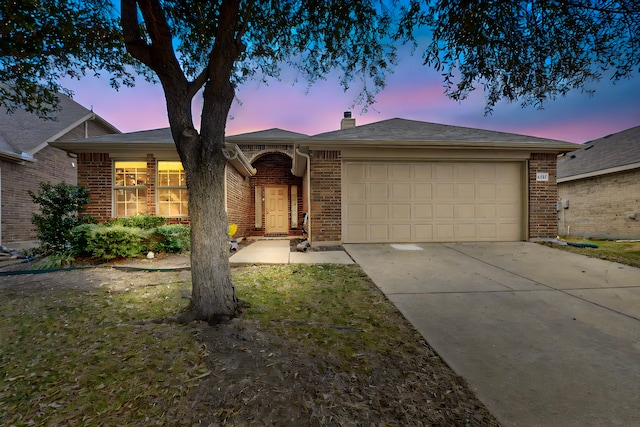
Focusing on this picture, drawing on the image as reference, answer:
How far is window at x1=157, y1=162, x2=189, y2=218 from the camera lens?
8219mm

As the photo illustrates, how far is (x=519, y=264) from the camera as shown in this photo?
17.3ft

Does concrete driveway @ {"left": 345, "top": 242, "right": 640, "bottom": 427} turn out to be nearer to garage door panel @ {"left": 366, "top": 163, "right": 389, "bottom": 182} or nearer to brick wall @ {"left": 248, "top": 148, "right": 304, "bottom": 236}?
garage door panel @ {"left": 366, "top": 163, "right": 389, "bottom": 182}

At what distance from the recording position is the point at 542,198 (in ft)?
24.7

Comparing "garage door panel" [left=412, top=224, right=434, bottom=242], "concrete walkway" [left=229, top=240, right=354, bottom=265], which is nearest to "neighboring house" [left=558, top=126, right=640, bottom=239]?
"garage door panel" [left=412, top=224, right=434, bottom=242]

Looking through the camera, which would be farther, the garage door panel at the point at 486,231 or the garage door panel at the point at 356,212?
the garage door panel at the point at 486,231

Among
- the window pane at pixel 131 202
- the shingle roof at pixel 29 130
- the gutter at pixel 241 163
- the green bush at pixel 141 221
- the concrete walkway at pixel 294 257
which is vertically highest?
the shingle roof at pixel 29 130

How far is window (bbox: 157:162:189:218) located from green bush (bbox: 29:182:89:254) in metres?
2.01

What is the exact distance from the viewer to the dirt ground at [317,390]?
4.96ft

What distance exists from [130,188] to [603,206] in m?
17.8

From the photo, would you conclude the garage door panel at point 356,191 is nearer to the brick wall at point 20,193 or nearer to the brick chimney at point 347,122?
the brick chimney at point 347,122

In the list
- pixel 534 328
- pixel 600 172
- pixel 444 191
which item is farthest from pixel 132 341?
pixel 600 172

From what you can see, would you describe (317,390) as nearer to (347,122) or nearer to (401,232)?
(401,232)

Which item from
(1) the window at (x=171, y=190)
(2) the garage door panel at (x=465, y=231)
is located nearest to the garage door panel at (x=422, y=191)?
(2) the garage door panel at (x=465, y=231)

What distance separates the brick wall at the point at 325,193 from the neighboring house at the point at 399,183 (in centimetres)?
3
